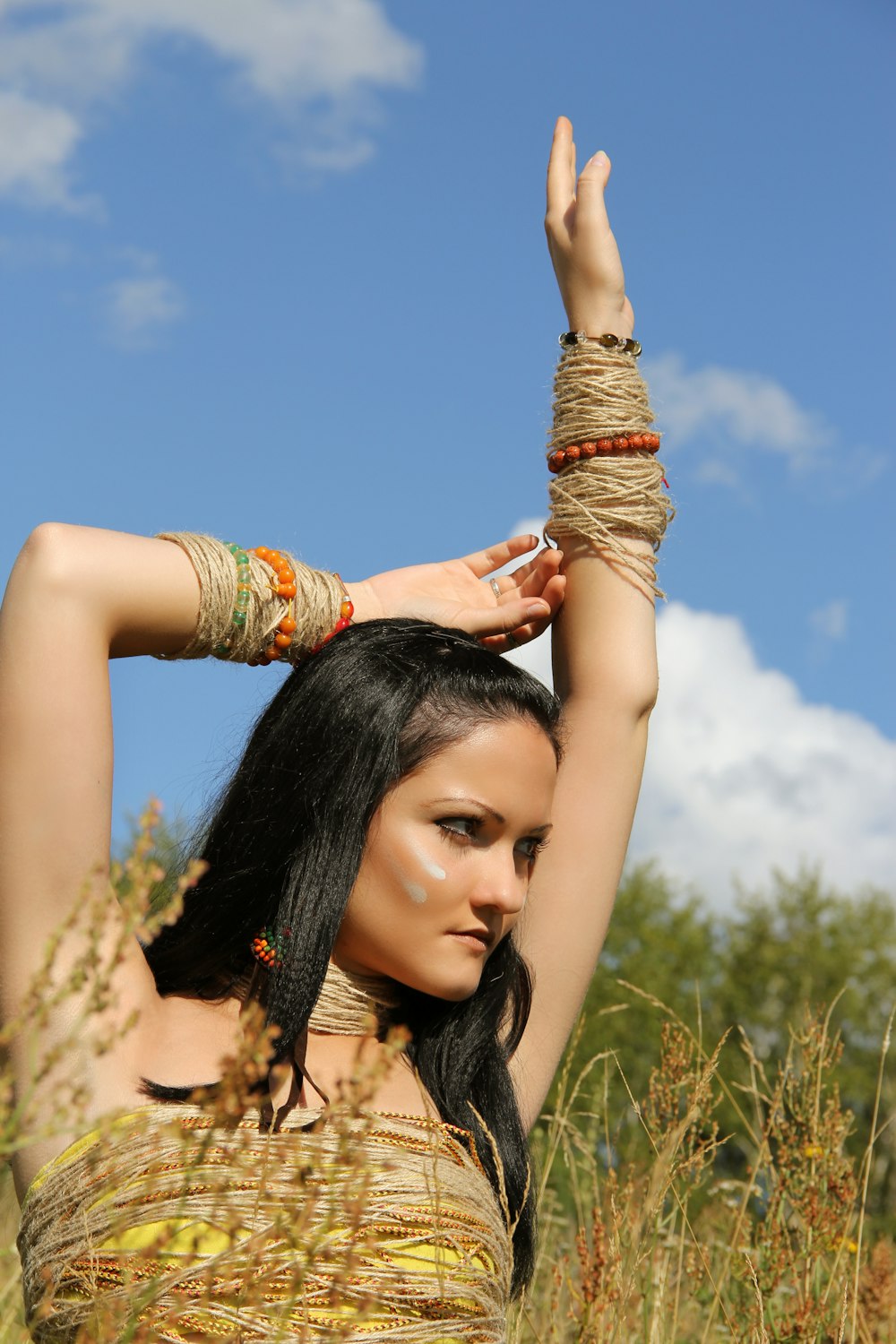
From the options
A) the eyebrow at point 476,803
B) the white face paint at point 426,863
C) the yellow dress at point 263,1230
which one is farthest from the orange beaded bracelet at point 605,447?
the yellow dress at point 263,1230

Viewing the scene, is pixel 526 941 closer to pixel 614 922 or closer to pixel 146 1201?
pixel 146 1201

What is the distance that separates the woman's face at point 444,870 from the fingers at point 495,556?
2.41 feet

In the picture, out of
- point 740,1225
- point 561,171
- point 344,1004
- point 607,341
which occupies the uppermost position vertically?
point 561,171

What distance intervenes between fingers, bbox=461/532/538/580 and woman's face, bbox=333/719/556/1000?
2.41ft

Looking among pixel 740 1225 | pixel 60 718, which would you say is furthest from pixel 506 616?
pixel 740 1225

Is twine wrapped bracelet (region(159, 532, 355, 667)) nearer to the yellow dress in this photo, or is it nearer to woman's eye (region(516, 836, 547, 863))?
woman's eye (region(516, 836, 547, 863))

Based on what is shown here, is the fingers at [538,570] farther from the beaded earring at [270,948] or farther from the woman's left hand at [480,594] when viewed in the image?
the beaded earring at [270,948]

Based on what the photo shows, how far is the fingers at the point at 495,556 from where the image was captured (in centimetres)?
326

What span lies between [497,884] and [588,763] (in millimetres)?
599

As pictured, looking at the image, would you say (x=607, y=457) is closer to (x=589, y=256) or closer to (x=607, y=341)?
(x=607, y=341)

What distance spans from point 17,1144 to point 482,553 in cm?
224

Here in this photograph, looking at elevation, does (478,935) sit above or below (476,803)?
below

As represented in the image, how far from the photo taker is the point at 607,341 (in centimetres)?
327

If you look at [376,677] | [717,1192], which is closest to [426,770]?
[376,677]
